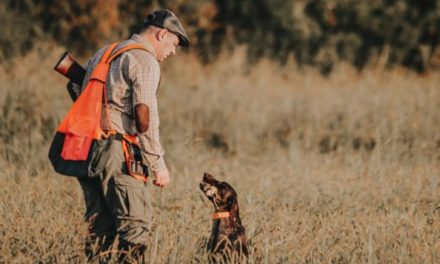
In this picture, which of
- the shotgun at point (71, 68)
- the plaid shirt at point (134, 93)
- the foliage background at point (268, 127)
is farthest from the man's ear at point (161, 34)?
the foliage background at point (268, 127)

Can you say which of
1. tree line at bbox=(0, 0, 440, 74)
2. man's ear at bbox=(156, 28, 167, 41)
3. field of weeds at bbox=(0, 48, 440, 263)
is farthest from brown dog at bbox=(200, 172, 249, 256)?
tree line at bbox=(0, 0, 440, 74)

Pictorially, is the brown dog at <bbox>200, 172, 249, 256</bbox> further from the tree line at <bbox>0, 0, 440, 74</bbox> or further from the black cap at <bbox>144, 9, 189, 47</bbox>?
the tree line at <bbox>0, 0, 440, 74</bbox>

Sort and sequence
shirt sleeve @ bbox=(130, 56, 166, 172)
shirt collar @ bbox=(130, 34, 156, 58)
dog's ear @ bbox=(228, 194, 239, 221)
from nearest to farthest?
1. shirt sleeve @ bbox=(130, 56, 166, 172)
2. shirt collar @ bbox=(130, 34, 156, 58)
3. dog's ear @ bbox=(228, 194, 239, 221)

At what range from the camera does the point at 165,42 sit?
14.6 ft

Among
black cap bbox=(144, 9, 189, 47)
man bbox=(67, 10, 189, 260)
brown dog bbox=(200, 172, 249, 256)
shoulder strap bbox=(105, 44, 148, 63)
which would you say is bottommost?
brown dog bbox=(200, 172, 249, 256)

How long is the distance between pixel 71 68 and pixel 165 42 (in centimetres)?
64

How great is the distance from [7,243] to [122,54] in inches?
54.9

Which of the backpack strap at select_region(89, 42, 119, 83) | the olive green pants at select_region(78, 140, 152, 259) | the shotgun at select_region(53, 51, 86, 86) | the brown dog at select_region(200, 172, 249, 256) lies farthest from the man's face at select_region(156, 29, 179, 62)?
the brown dog at select_region(200, 172, 249, 256)

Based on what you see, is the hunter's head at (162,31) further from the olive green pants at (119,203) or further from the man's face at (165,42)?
the olive green pants at (119,203)

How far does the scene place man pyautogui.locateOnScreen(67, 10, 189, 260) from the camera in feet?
13.7

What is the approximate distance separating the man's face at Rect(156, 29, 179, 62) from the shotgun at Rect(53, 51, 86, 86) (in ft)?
1.74

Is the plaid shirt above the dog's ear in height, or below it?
above

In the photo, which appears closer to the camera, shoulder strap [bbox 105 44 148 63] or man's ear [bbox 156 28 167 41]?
shoulder strap [bbox 105 44 148 63]

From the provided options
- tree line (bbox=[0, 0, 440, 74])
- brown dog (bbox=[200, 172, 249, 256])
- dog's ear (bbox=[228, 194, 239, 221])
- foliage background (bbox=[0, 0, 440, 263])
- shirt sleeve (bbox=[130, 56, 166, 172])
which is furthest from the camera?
tree line (bbox=[0, 0, 440, 74])
